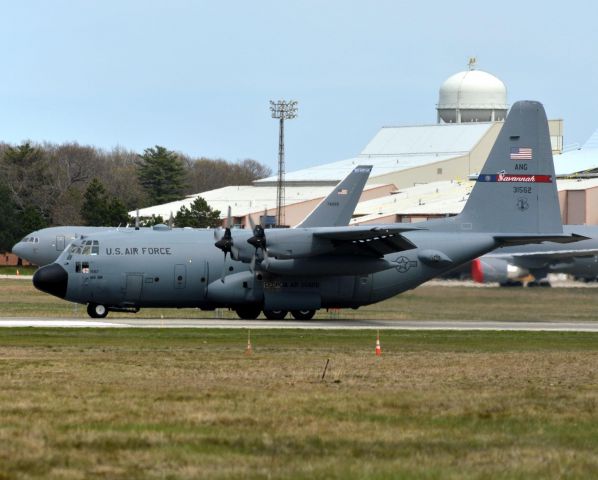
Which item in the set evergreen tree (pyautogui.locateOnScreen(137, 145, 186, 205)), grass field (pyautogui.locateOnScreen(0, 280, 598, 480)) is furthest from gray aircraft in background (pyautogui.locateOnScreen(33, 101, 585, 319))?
evergreen tree (pyautogui.locateOnScreen(137, 145, 186, 205))

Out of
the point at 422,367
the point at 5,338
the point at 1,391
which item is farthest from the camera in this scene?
the point at 5,338

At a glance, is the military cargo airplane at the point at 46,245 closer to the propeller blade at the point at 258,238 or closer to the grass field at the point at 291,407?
the propeller blade at the point at 258,238

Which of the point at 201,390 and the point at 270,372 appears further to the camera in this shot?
the point at 270,372

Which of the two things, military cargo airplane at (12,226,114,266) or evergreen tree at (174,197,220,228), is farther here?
evergreen tree at (174,197,220,228)

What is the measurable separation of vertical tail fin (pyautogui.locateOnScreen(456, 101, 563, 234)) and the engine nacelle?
2262 mm

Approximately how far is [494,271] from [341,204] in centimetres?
834

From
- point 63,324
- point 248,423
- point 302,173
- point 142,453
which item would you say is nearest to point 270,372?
point 248,423

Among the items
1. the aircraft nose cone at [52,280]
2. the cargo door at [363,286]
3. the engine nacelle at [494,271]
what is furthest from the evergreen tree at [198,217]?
the aircraft nose cone at [52,280]

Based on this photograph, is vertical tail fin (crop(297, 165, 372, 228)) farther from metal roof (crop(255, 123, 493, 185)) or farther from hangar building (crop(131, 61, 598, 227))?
metal roof (crop(255, 123, 493, 185))

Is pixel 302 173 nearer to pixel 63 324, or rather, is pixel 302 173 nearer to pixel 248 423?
pixel 63 324

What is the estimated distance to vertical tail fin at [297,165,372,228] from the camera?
52344 millimetres

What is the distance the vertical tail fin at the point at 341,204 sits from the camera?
172ft

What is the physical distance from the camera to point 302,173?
13350cm

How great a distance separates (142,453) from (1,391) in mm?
6775
